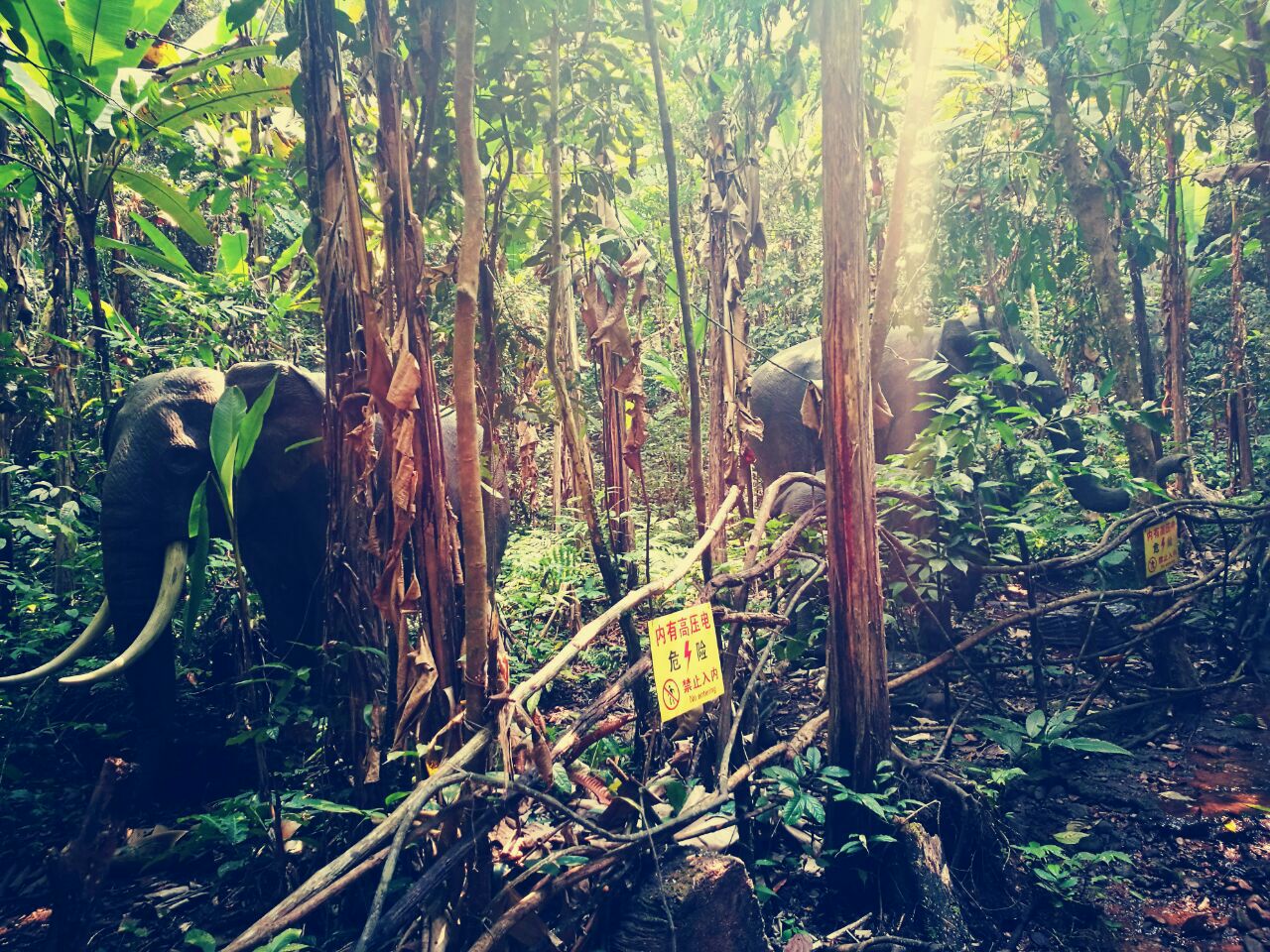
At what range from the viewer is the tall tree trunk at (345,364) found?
2.21m

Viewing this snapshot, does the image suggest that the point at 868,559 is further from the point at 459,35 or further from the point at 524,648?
the point at 524,648

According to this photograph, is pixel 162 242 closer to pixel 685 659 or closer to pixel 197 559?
pixel 197 559

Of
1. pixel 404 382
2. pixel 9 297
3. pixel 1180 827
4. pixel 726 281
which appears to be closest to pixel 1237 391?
pixel 1180 827

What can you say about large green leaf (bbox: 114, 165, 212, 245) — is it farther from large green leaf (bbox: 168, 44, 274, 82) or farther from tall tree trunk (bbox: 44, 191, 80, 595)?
large green leaf (bbox: 168, 44, 274, 82)

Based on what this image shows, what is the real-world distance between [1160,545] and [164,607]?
204 inches

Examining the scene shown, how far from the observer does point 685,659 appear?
2.46 metres

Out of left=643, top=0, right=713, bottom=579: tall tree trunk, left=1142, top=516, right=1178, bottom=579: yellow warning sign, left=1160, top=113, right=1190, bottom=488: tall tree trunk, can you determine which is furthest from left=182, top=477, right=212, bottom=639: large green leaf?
left=1160, top=113, right=1190, bottom=488: tall tree trunk

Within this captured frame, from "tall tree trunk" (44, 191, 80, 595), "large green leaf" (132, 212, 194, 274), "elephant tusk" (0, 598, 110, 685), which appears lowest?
"elephant tusk" (0, 598, 110, 685)

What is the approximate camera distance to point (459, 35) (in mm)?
2043

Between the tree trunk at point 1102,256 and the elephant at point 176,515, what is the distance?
3.63 meters

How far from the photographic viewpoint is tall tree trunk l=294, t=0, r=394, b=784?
2.21m

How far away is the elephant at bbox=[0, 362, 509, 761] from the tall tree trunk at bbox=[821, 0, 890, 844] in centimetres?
139

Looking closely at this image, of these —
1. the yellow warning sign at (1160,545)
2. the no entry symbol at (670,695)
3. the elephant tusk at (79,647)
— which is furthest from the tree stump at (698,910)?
the yellow warning sign at (1160,545)

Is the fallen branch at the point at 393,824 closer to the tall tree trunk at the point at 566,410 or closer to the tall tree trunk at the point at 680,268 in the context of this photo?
the tall tree trunk at the point at 566,410
